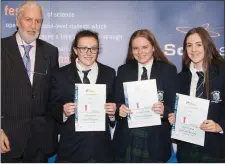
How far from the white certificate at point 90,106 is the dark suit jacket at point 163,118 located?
223 millimetres

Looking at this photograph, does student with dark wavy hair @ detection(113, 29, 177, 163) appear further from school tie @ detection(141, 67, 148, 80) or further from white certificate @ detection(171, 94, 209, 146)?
white certificate @ detection(171, 94, 209, 146)

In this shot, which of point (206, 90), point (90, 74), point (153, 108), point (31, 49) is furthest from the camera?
point (31, 49)

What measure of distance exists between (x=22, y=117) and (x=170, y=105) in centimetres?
167

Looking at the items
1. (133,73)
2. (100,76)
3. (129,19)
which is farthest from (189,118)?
(129,19)

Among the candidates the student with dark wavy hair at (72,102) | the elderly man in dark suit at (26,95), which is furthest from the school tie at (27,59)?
the student with dark wavy hair at (72,102)

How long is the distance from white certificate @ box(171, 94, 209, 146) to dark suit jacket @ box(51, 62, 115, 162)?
78 centimetres

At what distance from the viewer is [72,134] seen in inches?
129

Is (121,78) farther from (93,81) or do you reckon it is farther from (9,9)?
(9,9)

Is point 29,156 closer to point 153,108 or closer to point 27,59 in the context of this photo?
point 27,59

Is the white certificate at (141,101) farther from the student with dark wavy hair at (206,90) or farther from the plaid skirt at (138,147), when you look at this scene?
the student with dark wavy hair at (206,90)

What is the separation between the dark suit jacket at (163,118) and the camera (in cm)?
328

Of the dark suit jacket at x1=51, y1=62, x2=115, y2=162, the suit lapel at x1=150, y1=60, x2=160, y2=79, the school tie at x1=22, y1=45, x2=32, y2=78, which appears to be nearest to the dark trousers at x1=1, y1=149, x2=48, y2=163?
the dark suit jacket at x1=51, y1=62, x2=115, y2=162

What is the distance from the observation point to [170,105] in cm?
331

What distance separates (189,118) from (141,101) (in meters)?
0.54
